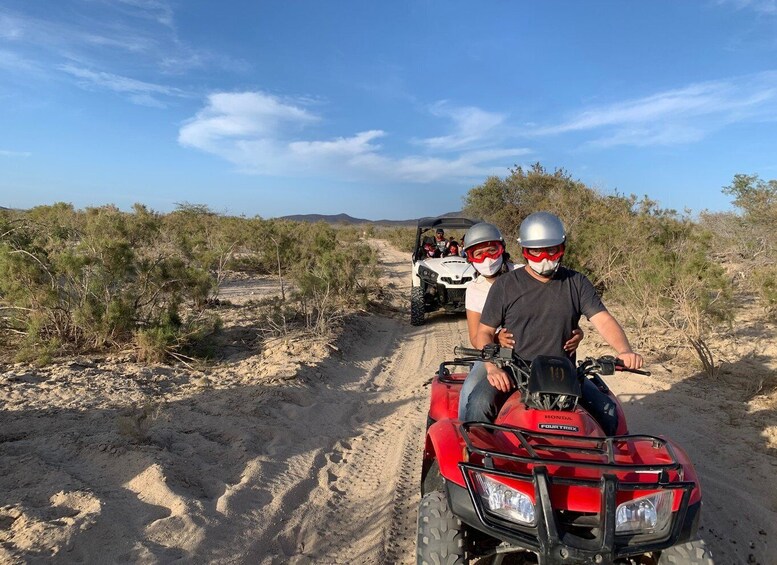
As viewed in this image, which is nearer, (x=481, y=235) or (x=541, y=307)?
(x=541, y=307)

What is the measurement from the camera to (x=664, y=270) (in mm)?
7613

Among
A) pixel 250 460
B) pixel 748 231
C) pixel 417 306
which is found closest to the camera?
pixel 250 460

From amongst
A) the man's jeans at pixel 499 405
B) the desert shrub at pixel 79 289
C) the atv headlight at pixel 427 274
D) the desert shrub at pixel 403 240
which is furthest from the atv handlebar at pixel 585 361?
the desert shrub at pixel 403 240

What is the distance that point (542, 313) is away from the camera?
2965 millimetres

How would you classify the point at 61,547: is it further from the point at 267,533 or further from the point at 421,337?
the point at 421,337

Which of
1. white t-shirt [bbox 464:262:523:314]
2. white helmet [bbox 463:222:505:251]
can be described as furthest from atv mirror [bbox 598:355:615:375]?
white helmet [bbox 463:222:505:251]

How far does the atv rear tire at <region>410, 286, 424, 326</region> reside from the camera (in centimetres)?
938

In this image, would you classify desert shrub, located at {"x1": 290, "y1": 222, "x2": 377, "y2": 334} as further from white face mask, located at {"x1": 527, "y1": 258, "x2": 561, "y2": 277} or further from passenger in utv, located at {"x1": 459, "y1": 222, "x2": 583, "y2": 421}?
→ white face mask, located at {"x1": 527, "y1": 258, "x2": 561, "y2": 277}

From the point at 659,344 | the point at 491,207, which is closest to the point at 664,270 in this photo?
the point at 659,344

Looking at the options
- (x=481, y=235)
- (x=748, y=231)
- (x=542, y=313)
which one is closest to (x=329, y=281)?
(x=481, y=235)

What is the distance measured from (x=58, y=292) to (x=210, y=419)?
281 cm

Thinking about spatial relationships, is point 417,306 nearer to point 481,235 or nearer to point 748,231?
point 481,235

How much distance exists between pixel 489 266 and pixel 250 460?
7.55 ft

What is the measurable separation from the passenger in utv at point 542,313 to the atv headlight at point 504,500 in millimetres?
727
